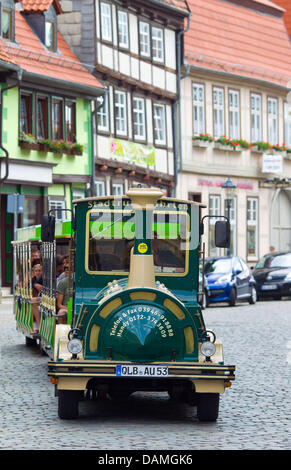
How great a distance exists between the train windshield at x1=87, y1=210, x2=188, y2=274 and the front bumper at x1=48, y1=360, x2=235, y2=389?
1704 mm

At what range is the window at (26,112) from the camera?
114 feet

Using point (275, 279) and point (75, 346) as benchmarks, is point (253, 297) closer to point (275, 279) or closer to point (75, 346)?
point (275, 279)


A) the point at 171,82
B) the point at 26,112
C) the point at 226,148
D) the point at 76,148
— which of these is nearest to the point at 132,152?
the point at 76,148

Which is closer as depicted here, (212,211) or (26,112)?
(26,112)

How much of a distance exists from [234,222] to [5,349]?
29679 mm

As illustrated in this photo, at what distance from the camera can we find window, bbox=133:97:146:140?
4106 cm

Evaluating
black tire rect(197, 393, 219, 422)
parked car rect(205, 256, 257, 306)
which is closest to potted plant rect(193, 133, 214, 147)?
parked car rect(205, 256, 257, 306)

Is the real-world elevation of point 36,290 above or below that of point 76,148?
below

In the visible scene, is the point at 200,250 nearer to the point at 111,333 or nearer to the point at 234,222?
the point at 111,333

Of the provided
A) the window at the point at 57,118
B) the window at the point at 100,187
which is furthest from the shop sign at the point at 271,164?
the window at the point at 57,118

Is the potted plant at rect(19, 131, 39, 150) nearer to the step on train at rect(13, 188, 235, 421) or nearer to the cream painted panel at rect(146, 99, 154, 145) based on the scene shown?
the cream painted panel at rect(146, 99, 154, 145)

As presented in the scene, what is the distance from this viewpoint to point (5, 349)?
18.8 metres

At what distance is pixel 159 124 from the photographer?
43156 mm

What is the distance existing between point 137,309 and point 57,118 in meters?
26.4
